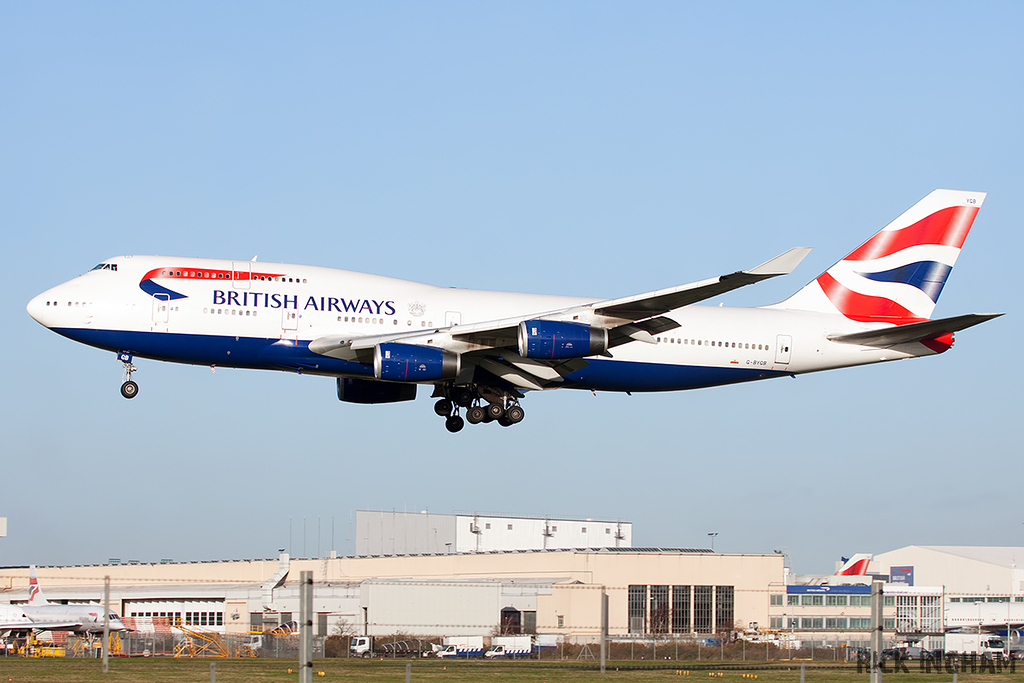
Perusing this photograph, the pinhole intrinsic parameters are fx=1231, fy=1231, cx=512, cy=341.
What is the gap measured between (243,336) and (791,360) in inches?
784

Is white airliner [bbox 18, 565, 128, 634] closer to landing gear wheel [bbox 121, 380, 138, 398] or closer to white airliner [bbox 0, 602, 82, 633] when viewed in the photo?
white airliner [bbox 0, 602, 82, 633]

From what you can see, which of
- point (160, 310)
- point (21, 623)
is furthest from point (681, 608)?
point (160, 310)

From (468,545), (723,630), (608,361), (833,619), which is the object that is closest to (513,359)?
(608,361)

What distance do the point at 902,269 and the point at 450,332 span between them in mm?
19504

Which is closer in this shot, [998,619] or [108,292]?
[108,292]

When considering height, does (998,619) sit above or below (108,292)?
below

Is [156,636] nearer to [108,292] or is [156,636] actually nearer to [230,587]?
[230,587]

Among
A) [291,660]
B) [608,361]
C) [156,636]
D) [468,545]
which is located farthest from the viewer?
[468,545]

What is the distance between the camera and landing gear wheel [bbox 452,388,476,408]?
44.8 meters

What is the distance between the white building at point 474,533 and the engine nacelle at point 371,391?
75.0m

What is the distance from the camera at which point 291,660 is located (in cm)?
4988

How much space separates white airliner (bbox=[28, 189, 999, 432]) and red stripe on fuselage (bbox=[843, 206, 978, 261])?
355 centimetres

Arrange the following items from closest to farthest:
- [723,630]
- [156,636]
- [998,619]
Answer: [156,636], [723,630], [998,619]

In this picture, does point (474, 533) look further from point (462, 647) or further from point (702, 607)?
point (462, 647)
